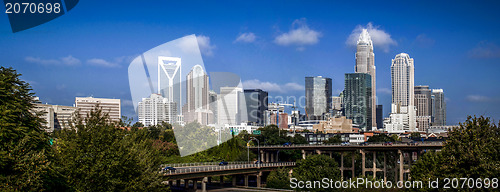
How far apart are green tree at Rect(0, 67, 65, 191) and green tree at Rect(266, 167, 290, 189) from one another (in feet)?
198

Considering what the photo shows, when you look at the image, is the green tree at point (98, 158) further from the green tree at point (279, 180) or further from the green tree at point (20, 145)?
the green tree at point (279, 180)

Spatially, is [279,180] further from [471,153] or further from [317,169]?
[471,153]

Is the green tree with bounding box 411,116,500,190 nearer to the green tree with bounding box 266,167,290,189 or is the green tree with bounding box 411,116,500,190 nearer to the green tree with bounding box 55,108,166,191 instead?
the green tree with bounding box 55,108,166,191

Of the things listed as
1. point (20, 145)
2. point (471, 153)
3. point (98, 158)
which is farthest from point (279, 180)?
point (20, 145)

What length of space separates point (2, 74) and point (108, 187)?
1240cm

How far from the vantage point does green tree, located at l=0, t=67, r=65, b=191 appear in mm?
32938

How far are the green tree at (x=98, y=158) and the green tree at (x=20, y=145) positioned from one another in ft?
4.80

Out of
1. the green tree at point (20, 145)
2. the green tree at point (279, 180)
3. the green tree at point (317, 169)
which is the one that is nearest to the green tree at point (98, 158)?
the green tree at point (20, 145)

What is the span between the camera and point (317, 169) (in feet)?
279

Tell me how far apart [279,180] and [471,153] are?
184ft

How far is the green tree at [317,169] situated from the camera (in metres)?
81.0

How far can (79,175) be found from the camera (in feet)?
127

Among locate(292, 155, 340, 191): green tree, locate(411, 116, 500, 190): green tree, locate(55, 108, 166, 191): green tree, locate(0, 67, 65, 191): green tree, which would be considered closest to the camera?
locate(0, 67, 65, 191): green tree

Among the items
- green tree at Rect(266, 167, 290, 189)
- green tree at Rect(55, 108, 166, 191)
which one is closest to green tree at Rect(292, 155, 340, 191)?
green tree at Rect(266, 167, 290, 189)
